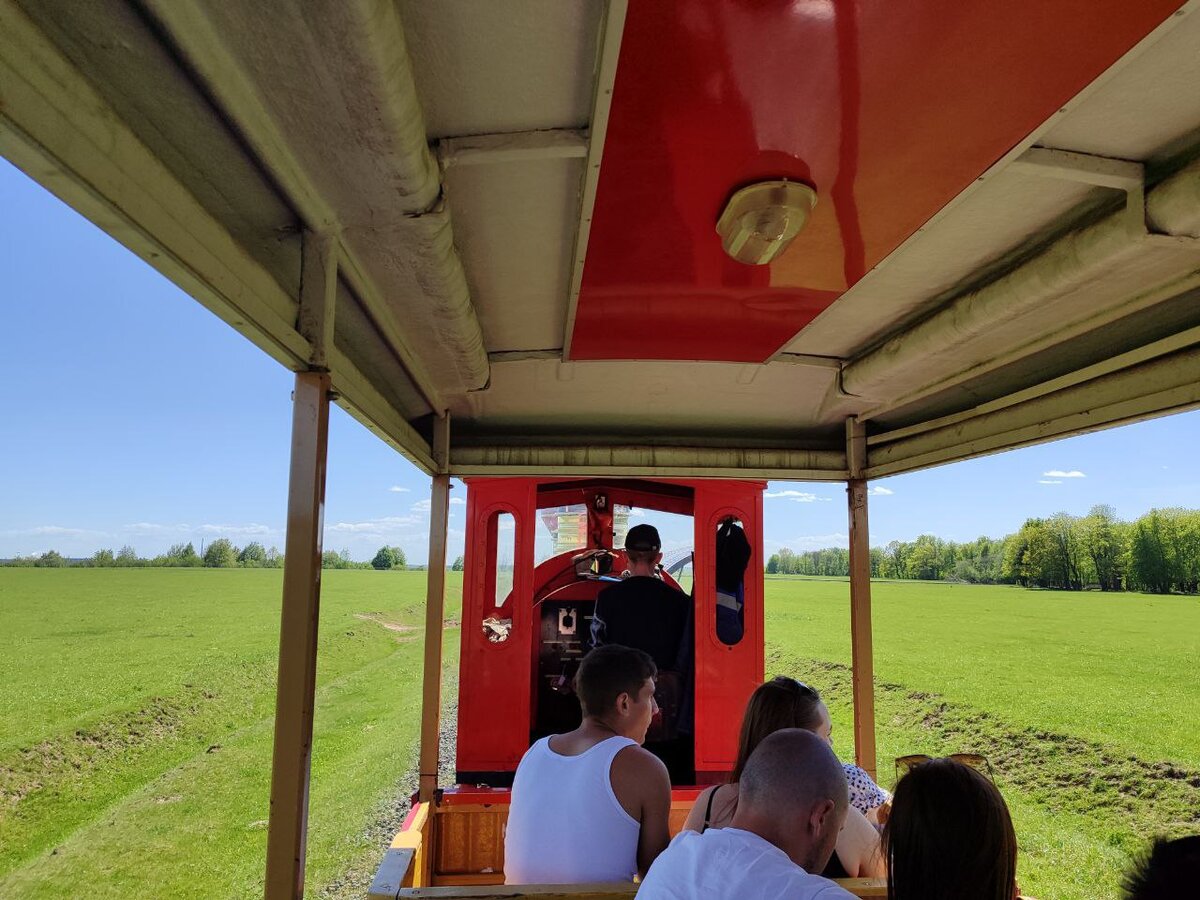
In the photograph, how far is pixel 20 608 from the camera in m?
53.9

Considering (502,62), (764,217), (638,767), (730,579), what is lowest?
(638,767)

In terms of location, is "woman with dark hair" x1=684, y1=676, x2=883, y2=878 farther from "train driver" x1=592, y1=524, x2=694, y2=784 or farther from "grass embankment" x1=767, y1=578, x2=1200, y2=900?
"grass embankment" x1=767, y1=578, x2=1200, y2=900

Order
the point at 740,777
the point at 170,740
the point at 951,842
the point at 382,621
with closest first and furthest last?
1. the point at 951,842
2. the point at 740,777
3. the point at 170,740
4. the point at 382,621

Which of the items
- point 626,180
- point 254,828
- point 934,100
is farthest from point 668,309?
point 254,828

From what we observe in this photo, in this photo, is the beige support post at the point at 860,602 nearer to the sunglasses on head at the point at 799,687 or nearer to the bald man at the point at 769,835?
the sunglasses on head at the point at 799,687

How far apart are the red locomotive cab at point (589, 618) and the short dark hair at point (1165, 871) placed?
4.00 meters

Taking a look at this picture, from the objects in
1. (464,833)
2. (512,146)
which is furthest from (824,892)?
(464,833)

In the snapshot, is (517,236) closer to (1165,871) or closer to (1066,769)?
(1165,871)

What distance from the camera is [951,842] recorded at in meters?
1.47

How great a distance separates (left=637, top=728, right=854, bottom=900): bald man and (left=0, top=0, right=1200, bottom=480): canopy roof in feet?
4.59

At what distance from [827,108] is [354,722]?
36999 mm

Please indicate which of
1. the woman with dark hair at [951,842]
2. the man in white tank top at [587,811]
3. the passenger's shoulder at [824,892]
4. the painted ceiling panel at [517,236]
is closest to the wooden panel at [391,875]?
the man in white tank top at [587,811]

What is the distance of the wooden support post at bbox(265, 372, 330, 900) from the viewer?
1.74 metres

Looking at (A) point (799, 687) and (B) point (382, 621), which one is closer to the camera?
(A) point (799, 687)
